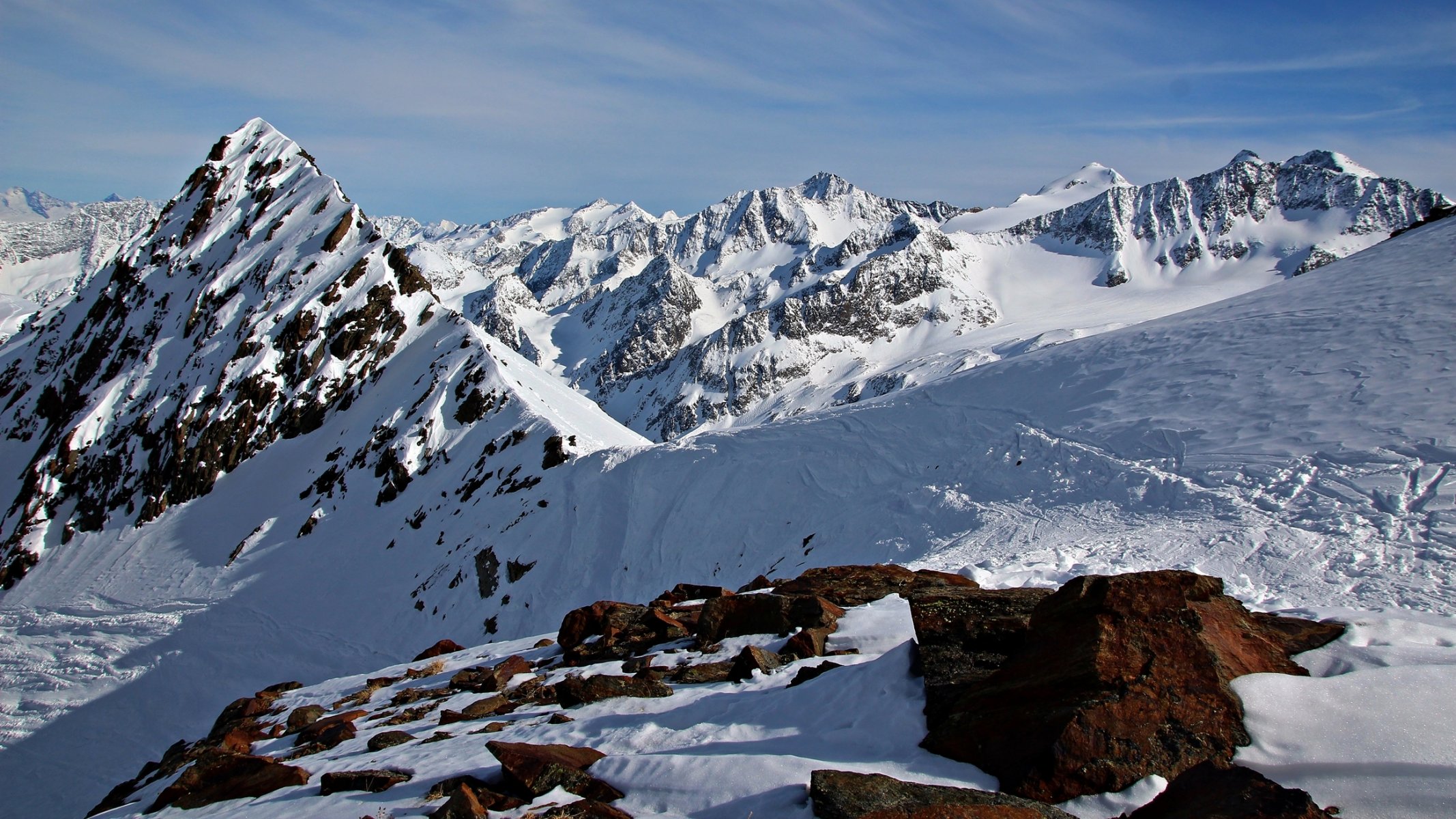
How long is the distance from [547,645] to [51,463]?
61.8m

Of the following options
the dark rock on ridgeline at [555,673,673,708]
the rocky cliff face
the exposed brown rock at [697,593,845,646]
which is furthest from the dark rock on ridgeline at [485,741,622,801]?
the rocky cliff face

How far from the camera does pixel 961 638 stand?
8.72 meters

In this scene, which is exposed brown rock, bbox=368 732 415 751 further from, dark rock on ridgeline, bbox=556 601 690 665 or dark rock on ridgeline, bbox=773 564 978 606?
dark rock on ridgeline, bbox=773 564 978 606

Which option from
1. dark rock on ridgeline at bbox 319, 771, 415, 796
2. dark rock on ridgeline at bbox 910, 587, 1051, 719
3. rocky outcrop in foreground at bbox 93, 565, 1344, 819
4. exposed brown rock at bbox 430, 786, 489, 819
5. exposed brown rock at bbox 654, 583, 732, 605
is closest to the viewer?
rocky outcrop in foreground at bbox 93, 565, 1344, 819

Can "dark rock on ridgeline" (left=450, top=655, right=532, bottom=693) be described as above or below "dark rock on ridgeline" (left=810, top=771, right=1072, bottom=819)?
below

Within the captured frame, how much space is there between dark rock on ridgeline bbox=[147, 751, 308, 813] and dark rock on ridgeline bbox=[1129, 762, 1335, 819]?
9166 mm

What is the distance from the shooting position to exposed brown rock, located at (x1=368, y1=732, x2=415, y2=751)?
10328mm

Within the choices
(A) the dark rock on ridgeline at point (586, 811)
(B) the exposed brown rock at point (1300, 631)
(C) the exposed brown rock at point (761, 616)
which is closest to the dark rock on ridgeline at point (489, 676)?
(C) the exposed brown rock at point (761, 616)

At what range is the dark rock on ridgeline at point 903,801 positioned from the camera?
17.6ft

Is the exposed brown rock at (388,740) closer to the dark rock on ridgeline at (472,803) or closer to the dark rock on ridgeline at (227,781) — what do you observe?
the dark rock on ridgeline at (227,781)

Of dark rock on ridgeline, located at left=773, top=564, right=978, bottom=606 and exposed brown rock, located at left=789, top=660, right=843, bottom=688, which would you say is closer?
exposed brown rock, located at left=789, top=660, right=843, bottom=688

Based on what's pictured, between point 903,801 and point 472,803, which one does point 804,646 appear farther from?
point 472,803

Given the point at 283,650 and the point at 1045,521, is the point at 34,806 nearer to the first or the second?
Answer: the point at 283,650

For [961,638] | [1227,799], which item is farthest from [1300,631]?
[1227,799]
